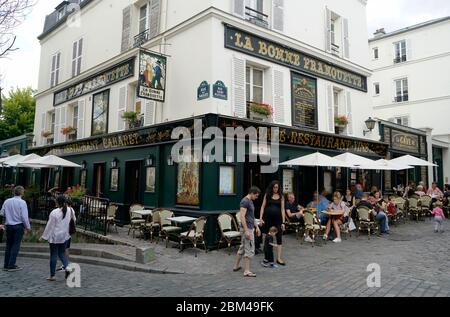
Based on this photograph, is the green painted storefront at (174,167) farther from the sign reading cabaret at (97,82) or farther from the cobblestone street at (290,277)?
the sign reading cabaret at (97,82)

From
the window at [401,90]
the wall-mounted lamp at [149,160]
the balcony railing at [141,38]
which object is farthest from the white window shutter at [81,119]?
the window at [401,90]

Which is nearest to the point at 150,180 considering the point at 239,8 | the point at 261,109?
the point at 261,109

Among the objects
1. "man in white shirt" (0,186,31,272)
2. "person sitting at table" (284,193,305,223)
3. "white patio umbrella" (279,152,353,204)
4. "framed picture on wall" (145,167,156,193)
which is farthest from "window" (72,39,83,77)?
"person sitting at table" (284,193,305,223)

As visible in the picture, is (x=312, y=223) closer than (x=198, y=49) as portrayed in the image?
Yes

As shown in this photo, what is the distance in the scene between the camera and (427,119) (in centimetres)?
2128

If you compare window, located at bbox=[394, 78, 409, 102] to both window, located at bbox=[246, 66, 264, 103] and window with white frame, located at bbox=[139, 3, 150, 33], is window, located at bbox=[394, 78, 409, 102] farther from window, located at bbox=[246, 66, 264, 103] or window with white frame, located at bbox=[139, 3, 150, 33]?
window with white frame, located at bbox=[139, 3, 150, 33]

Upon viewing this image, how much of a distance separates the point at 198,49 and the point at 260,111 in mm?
2509

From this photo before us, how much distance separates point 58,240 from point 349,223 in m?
7.93

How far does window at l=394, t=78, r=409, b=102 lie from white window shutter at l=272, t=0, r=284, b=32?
1505cm

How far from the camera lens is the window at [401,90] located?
2241 cm

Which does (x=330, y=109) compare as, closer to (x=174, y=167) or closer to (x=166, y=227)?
(x=174, y=167)

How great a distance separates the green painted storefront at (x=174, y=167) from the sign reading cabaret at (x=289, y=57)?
7.36 ft

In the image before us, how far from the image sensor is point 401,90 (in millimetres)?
22625

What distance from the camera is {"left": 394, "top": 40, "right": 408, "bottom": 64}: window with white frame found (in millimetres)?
22728
